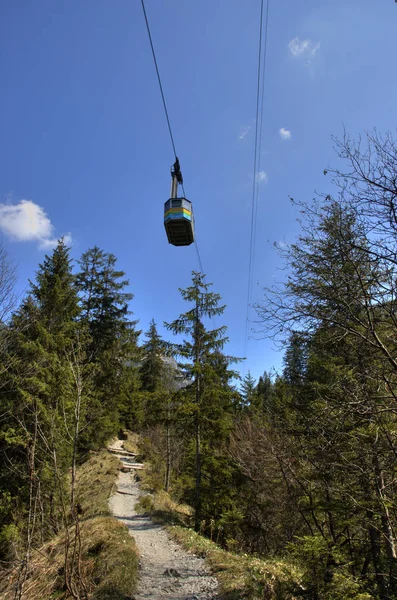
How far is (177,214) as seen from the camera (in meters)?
7.12

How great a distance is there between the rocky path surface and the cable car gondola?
7515 mm

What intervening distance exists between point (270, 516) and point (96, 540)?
26.6 feet

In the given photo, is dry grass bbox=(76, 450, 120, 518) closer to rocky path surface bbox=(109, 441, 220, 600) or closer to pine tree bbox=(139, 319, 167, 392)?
rocky path surface bbox=(109, 441, 220, 600)

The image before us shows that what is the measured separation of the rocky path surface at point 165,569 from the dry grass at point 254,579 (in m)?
0.27

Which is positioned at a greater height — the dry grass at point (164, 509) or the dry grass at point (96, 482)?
the dry grass at point (96, 482)

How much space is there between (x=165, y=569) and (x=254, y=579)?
276 centimetres

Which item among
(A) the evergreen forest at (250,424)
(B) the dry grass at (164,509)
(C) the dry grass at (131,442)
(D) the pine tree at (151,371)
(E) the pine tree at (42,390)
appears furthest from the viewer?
(D) the pine tree at (151,371)

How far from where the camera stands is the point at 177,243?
7992 mm

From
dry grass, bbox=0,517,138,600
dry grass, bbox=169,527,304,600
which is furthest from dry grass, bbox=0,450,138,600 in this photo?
A: dry grass, bbox=169,527,304,600

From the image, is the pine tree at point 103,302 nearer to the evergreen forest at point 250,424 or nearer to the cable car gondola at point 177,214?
the evergreen forest at point 250,424

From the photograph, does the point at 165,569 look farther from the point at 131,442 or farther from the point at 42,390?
the point at 131,442

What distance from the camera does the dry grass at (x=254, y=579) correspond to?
519cm

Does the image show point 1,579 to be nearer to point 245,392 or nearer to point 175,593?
point 175,593

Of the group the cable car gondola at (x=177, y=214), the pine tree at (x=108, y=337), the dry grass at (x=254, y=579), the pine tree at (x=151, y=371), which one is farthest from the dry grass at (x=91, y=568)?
the pine tree at (x=151, y=371)
